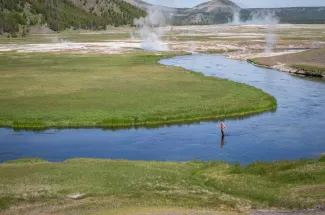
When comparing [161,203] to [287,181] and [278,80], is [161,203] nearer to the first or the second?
[287,181]

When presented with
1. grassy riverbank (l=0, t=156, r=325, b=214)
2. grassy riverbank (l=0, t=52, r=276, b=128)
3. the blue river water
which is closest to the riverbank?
grassy riverbank (l=0, t=52, r=276, b=128)

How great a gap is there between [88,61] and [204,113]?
48.7 m

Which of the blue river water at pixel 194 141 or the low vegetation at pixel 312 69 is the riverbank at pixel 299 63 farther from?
the blue river water at pixel 194 141

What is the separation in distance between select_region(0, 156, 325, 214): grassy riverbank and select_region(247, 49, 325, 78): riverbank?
160 ft

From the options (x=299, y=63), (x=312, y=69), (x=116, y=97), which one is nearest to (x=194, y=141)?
(x=116, y=97)

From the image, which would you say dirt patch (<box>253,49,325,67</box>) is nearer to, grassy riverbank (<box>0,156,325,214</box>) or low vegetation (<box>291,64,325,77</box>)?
low vegetation (<box>291,64,325,77</box>)

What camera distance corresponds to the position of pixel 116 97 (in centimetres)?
5022

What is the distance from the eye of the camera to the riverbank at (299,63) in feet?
241

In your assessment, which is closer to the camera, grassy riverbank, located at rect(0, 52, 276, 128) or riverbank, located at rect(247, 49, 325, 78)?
grassy riverbank, located at rect(0, 52, 276, 128)

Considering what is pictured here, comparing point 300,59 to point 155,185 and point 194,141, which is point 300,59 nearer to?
point 194,141

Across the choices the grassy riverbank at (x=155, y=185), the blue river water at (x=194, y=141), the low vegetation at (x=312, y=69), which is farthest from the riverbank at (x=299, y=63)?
the grassy riverbank at (x=155, y=185)

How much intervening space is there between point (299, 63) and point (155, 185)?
63.4 metres

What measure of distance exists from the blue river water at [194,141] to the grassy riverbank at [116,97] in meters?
1.82

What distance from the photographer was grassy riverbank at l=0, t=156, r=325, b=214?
68.6 ft
